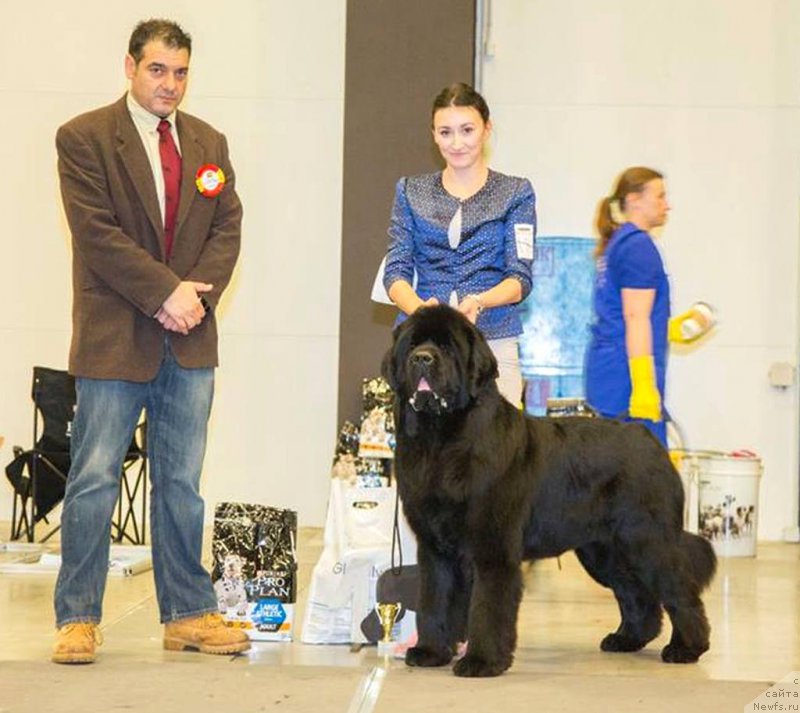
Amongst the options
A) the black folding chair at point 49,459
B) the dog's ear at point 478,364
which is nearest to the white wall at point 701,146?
the black folding chair at point 49,459

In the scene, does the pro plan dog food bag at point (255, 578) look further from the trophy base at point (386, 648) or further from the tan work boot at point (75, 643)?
the tan work boot at point (75, 643)

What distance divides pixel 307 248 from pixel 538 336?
4.47 feet

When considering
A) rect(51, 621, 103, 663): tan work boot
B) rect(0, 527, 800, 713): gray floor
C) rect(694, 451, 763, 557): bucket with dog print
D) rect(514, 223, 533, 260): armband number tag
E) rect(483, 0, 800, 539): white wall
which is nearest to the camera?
rect(0, 527, 800, 713): gray floor

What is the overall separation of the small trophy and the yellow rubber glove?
1381 mm

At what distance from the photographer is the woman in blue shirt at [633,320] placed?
5.30 m

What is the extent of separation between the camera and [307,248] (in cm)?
798

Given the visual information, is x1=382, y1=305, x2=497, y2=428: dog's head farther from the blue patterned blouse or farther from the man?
the man

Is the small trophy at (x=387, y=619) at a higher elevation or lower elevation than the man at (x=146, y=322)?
lower

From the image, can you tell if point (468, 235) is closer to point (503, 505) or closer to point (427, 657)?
point (503, 505)

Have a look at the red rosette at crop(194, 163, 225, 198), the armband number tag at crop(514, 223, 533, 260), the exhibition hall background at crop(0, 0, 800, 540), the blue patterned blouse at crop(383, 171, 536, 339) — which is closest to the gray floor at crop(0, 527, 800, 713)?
the blue patterned blouse at crop(383, 171, 536, 339)

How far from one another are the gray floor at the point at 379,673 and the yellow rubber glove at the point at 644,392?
2.44 feet

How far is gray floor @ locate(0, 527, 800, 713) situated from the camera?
3.57m

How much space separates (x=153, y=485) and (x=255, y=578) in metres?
0.50

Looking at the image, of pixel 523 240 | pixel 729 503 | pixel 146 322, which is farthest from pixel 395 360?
pixel 729 503
